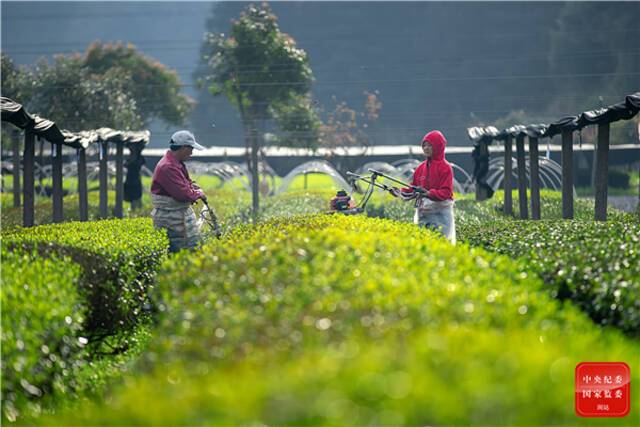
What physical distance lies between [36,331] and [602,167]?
11040 millimetres

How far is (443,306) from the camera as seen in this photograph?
5.12m

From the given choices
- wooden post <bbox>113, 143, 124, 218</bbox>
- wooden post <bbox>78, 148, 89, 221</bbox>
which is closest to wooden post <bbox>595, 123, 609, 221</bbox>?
wooden post <bbox>78, 148, 89, 221</bbox>

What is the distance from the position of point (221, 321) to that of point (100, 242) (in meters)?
4.61

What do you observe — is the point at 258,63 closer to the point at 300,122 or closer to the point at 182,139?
the point at 300,122

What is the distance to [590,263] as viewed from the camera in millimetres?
7438

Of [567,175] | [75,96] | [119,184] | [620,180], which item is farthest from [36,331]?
[620,180]

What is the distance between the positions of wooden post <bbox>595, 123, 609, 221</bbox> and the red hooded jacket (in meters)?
3.90

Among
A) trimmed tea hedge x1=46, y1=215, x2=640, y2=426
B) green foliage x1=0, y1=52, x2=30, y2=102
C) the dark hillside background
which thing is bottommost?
trimmed tea hedge x1=46, y1=215, x2=640, y2=426

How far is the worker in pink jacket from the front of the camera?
11.3 metres

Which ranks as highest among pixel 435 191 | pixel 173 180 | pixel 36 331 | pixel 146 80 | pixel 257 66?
pixel 146 80

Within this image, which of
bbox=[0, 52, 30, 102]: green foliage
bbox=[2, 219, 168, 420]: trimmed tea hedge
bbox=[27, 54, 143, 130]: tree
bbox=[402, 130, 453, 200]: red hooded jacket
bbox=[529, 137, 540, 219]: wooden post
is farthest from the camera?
bbox=[0, 52, 30, 102]: green foliage

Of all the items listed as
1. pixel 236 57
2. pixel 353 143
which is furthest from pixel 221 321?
pixel 353 143

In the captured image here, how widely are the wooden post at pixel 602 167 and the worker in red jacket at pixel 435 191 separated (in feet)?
12.8

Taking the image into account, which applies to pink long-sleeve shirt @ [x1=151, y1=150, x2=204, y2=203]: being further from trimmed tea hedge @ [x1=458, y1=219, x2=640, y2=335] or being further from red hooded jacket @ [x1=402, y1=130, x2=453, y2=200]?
trimmed tea hedge @ [x1=458, y1=219, x2=640, y2=335]
